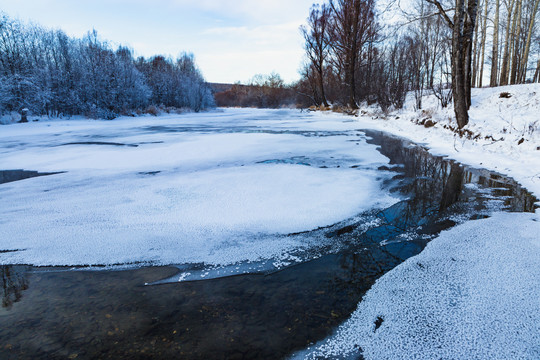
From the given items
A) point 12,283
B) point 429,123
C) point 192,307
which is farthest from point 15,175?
point 429,123

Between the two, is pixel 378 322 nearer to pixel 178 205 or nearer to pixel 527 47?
pixel 178 205

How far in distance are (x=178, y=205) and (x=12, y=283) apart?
163cm

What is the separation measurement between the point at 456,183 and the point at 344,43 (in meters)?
19.4

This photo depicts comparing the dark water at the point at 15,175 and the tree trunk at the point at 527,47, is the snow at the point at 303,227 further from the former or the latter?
the tree trunk at the point at 527,47

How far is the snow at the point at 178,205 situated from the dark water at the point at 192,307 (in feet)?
0.97

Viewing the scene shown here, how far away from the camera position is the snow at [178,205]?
2.46 m

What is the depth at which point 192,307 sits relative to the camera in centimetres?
175

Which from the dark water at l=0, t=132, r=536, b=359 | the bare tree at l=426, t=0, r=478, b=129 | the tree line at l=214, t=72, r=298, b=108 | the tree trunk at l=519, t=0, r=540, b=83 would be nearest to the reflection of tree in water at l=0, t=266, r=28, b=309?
the dark water at l=0, t=132, r=536, b=359

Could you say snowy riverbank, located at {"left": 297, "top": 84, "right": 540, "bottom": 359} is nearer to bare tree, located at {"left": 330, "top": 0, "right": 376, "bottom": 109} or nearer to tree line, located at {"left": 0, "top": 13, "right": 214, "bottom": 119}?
bare tree, located at {"left": 330, "top": 0, "right": 376, "bottom": 109}

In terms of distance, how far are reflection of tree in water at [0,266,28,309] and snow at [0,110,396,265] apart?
110mm

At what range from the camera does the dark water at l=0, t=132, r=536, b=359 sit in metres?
1.45

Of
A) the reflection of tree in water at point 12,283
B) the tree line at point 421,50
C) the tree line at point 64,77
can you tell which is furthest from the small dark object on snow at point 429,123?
the tree line at point 64,77

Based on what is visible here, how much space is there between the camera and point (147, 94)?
30.5 m

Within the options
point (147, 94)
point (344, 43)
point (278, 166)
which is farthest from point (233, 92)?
point (278, 166)
